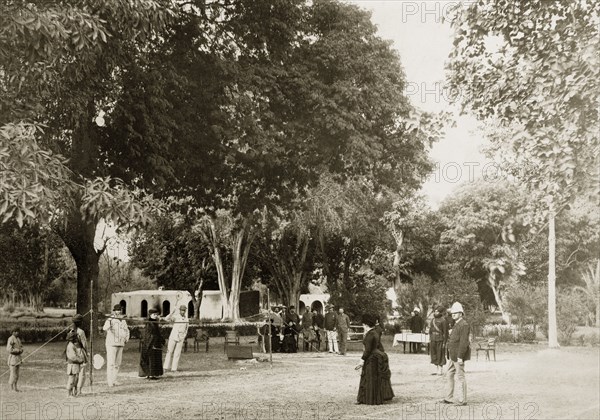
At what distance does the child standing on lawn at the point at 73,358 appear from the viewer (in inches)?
543

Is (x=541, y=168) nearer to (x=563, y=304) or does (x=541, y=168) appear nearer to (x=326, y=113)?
(x=326, y=113)

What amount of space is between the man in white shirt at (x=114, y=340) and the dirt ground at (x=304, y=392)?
39 centimetres

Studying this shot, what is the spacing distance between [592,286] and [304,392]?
8.77m

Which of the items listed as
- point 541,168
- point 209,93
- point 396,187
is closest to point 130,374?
point 209,93

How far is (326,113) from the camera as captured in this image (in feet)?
65.3

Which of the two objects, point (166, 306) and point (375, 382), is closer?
point (375, 382)

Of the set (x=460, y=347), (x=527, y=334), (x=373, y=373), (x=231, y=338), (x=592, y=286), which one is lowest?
(x=231, y=338)

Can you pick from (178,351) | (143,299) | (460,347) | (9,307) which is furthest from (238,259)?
(460,347)

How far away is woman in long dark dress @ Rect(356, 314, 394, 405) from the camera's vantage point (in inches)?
522

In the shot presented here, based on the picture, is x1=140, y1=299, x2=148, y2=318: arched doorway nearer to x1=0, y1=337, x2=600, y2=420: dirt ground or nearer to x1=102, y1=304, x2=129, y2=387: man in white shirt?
x1=0, y1=337, x2=600, y2=420: dirt ground

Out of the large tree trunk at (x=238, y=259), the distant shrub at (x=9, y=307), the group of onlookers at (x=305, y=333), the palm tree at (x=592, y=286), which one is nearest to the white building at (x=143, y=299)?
the large tree trunk at (x=238, y=259)

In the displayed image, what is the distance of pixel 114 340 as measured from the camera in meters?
16.2

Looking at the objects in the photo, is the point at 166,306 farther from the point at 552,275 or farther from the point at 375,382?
the point at 375,382

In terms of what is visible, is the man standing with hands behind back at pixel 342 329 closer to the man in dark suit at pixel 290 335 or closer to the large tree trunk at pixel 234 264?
the man in dark suit at pixel 290 335
